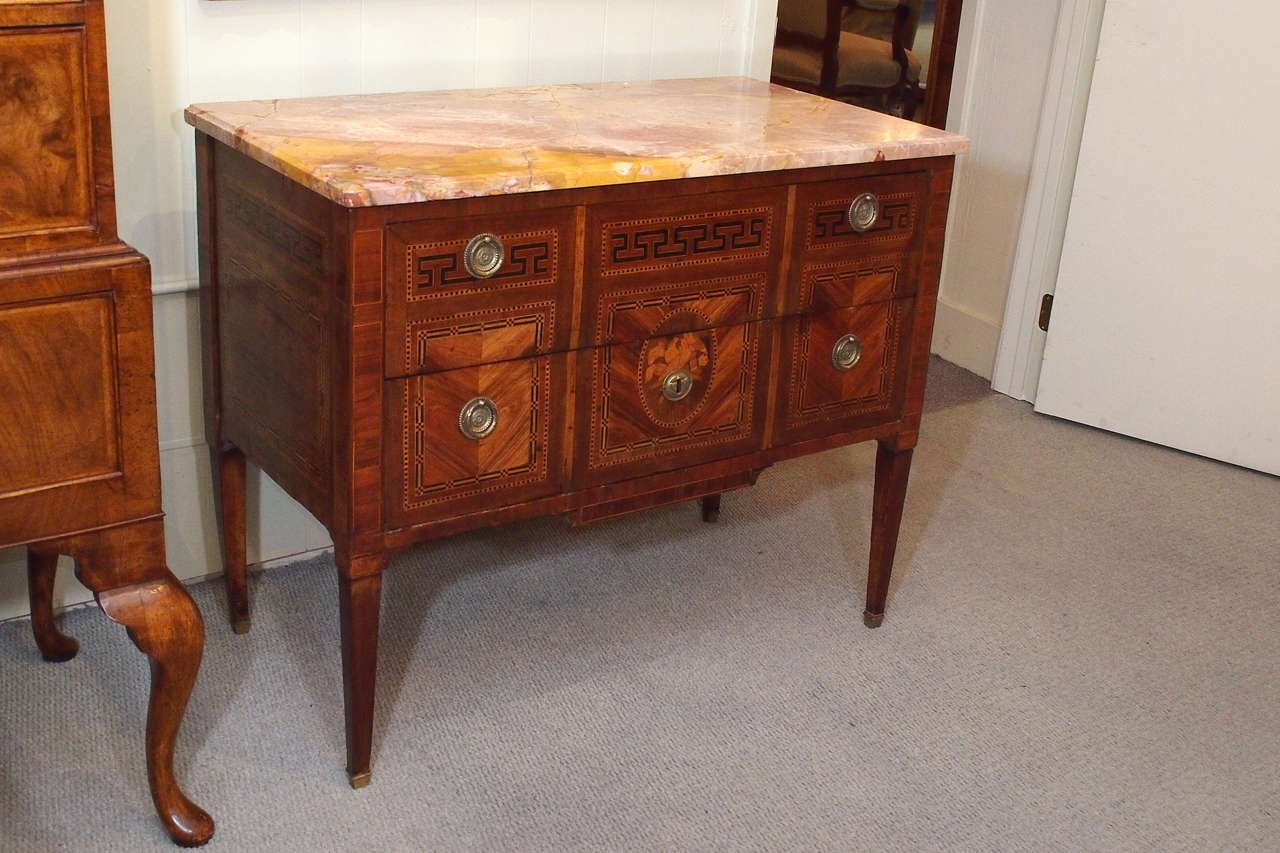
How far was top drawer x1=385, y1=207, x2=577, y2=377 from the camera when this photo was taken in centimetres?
170

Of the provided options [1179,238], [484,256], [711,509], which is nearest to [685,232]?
[484,256]

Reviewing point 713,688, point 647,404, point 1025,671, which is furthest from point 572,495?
point 1025,671

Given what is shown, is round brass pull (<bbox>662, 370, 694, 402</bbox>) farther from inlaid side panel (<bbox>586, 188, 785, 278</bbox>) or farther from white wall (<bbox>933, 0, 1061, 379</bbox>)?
white wall (<bbox>933, 0, 1061, 379</bbox>)

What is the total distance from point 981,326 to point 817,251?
5.54ft

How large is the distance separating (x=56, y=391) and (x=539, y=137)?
28.9 inches

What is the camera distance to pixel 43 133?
56.9 inches

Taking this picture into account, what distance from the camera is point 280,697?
7.04 ft

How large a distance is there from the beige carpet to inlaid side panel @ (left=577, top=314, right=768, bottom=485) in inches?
16.5

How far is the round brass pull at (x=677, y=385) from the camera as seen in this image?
2002 millimetres

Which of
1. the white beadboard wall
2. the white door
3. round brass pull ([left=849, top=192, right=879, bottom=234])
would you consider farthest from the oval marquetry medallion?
the white door

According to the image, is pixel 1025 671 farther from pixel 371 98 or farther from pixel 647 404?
pixel 371 98

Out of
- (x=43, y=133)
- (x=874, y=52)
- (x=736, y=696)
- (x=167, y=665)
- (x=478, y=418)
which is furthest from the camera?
(x=874, y=52)

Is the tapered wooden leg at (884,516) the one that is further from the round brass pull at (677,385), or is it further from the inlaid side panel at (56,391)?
the inlaid side panel at (56,391)

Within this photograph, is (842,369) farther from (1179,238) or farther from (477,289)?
(1179,238)
